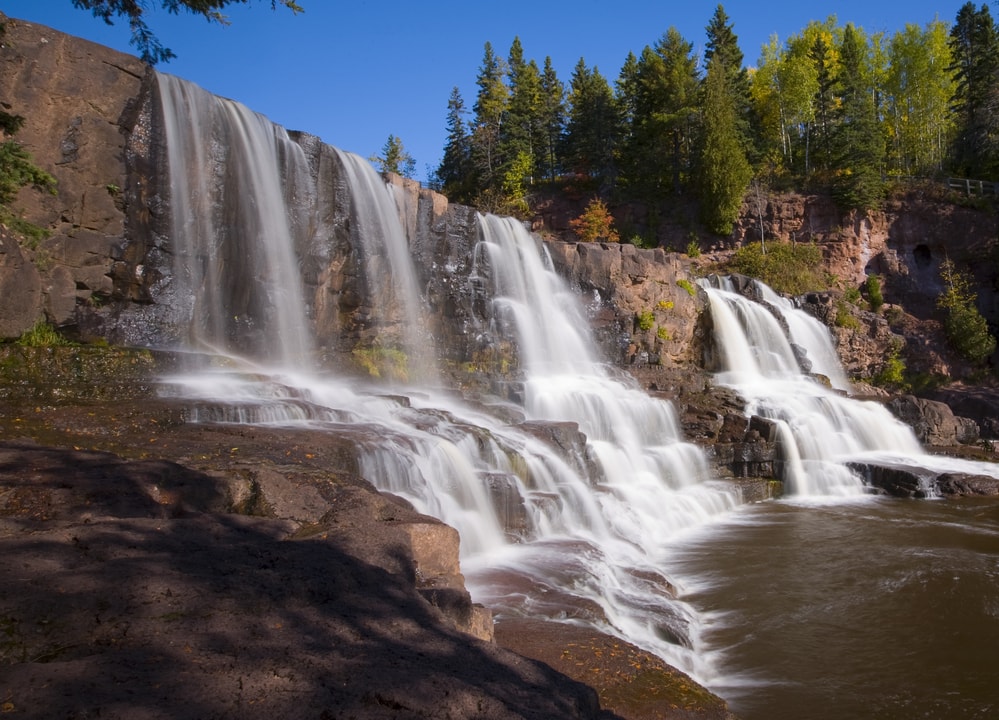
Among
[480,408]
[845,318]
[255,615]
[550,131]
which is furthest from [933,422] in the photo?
[550,131]

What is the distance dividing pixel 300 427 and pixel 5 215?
5.90 m

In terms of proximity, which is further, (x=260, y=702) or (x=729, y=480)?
(x=729, y=480)

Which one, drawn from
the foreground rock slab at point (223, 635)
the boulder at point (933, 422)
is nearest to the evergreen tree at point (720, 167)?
the boulder at point (933, 422)

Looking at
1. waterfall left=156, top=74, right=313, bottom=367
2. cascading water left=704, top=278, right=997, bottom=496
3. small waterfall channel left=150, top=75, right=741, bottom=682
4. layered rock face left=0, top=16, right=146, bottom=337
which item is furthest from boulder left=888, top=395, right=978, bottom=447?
layered rock face left=0, top=16, right=146, bottom=337

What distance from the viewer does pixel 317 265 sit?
686 inches

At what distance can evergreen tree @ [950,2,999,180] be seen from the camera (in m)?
34.7

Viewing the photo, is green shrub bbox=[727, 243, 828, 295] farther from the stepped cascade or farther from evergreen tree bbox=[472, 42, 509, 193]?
Answer: evergreen tree bbox=[472, 42, 509, 193]

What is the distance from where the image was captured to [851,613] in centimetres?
780

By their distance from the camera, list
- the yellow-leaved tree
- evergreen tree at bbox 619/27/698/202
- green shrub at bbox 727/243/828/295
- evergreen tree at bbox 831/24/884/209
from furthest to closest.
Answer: evergreen tree at bbox 619/27/698/202 → the yellow-leaved tree → evergreen tree at bbox 831/24/884/209 → green shrub at bbox 727/243/828/295

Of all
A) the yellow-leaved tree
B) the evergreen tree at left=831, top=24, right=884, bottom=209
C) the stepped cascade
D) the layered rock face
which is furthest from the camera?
the yellow-leaved tree

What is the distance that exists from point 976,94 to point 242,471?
46.4 m

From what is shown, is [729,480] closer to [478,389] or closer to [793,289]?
[478,389]

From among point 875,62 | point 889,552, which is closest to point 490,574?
point 889,552

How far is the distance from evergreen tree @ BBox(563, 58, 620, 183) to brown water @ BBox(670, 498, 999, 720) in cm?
3103
